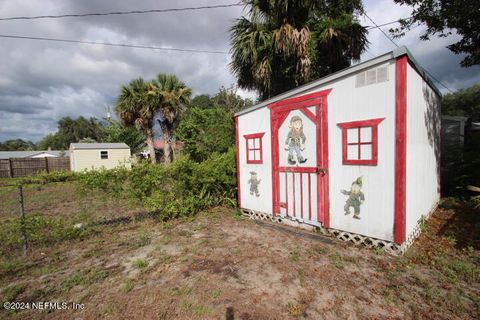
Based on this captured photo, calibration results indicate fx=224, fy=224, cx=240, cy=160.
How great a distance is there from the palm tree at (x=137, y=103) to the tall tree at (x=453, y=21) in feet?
42.6

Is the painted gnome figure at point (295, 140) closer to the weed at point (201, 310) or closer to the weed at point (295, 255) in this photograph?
the weed at point (295, 255)

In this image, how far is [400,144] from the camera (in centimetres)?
342

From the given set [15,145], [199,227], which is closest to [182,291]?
[199,227]

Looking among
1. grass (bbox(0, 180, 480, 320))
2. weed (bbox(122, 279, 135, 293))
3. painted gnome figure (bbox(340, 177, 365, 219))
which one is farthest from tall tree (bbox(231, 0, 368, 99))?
weed (bbox(122, 279, 135, 293))

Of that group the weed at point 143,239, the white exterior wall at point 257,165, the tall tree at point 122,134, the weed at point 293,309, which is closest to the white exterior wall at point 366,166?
the white exterior wall at point 257,165

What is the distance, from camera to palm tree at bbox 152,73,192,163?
14.6 m

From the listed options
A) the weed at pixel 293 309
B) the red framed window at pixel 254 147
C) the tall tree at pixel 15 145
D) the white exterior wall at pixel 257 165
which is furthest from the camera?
the tall tree at pixel 15 145

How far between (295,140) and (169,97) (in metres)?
11.9

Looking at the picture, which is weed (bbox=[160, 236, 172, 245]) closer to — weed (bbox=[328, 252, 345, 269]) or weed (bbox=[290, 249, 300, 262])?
weed (bbox=[290, 249, 300, 262])

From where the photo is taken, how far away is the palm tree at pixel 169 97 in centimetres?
1459

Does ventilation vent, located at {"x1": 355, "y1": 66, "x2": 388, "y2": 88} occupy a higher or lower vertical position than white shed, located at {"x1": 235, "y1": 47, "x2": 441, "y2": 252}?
higher

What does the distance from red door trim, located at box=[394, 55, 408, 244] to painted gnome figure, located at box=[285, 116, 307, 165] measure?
1.64 m

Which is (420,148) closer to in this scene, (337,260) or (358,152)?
(358,152)

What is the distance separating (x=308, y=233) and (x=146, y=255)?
123 inches
